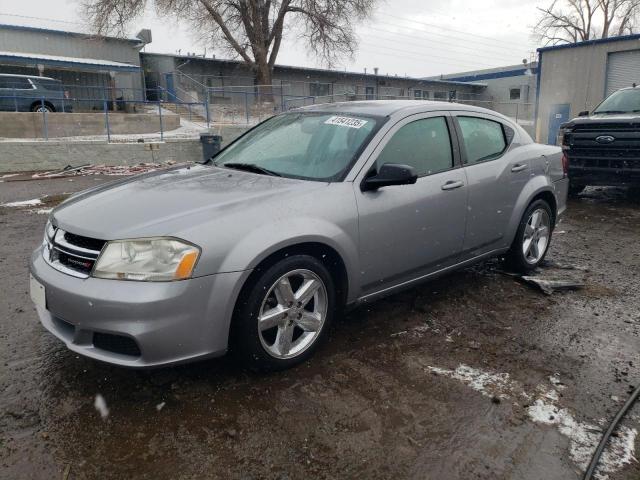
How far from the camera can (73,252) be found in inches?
102

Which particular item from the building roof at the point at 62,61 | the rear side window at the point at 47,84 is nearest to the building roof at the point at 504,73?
the building roof at the point at 62,61

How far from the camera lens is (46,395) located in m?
2.66

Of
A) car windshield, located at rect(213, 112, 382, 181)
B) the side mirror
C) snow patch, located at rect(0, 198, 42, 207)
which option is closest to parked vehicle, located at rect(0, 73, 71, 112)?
snow patch, located at rect(0, 198, 42, 207)

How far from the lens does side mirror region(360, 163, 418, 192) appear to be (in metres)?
3.02

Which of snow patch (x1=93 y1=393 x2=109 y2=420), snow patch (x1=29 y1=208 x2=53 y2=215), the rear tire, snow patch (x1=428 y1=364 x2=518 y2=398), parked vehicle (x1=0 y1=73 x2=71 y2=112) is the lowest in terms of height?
snow patch (x1=428 y1=364 x2=518 y2=398)

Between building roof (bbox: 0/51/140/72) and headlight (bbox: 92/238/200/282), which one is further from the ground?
building roof (bbox: 0/51/140/72)

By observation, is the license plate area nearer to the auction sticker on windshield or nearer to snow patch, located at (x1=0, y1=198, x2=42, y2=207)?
the auction sticker on windshield

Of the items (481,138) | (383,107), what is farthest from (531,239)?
(383,107)

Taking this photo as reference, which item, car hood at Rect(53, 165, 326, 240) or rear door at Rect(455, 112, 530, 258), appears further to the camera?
rear door at Rect(455, 112, 530, 258)

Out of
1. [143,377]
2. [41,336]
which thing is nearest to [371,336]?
[143,377]

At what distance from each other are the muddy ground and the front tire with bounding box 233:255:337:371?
0.14 metres

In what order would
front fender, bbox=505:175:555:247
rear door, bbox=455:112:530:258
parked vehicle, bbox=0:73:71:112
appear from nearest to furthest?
rear door, bbox=455:112:530:258 → front fender, bbox=505:175:555:247 → parked vehicle, bbox=0:73:71:112

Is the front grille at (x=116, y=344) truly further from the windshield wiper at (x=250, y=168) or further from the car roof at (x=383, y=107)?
the car roof at (x=383, y=107)

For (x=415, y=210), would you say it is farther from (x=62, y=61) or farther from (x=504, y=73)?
(x=504, y=73)
